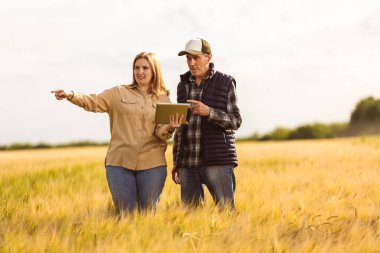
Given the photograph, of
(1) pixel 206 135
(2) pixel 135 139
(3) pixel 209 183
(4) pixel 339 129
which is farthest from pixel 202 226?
(4) pixel 339 129

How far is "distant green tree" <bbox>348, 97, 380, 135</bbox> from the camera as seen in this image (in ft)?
114

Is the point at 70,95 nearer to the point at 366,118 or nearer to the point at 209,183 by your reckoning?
the point at 209,183

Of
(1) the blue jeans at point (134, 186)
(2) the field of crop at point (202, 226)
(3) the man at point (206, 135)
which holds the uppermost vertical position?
(3) the man at point (206, 135)

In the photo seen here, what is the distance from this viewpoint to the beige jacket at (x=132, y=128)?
17.7ft

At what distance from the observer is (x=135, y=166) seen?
543cm

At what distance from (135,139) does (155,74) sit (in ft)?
2.03

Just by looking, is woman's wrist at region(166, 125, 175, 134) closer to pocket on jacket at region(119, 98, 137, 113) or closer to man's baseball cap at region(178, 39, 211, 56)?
pocket on jacket at region(119, 98, 137, 113)

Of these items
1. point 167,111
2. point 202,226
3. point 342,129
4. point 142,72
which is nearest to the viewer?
point 202,226

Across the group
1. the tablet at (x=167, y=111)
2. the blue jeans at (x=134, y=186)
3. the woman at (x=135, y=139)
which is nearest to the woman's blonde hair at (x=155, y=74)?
the woman at (x=135, y=139)

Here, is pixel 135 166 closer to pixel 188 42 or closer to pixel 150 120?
pixel 150 120

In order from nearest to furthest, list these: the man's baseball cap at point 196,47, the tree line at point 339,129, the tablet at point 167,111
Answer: the tablet at point 167,111
the man's baseball cap at point 196,47
the tree line at point 339,129

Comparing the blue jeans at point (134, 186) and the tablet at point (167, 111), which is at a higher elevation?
the tablet at point (167, 111)

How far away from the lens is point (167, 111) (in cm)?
504

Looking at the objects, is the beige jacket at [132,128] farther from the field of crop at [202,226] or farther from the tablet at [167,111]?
the field of crop at [202,226]
